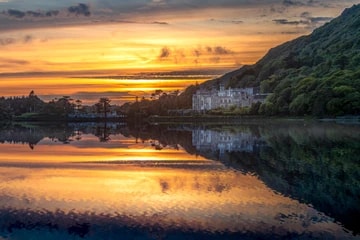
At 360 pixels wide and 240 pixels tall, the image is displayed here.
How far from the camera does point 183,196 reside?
31203mm

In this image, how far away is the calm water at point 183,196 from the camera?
78.6 feet

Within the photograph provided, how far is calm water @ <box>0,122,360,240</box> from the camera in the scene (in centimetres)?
2397

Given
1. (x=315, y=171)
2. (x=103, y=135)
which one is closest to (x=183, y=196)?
(x=315, y=171)

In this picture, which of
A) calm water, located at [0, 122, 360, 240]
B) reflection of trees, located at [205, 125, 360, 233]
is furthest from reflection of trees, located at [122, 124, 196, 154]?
calm water, located at [0, 122, 360, 240]

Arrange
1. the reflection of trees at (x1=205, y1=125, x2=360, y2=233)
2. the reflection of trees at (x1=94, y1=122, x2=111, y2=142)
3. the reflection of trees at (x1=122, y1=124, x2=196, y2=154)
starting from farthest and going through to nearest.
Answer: the reflection of trees at (x1=94, y1=122, x2=111, y2=142) < the reflection of trees at (x1=122, y1=124, x2=196, y2=154) < the reflection of trees at (x1=205, y1=125, x2=360, y2=233)

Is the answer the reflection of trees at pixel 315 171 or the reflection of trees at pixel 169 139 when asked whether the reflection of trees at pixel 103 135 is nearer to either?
the reflection of trees at pixel 169 139

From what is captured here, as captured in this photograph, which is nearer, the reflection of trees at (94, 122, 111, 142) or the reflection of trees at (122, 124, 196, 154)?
the reflection of trees at (122, 124, 196, 154)

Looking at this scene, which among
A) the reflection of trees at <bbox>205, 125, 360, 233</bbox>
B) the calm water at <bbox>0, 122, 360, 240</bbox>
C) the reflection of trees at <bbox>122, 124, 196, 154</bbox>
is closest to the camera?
the calm water at <bbox>0, 122, 360, 240</bbox>

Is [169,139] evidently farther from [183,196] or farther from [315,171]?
[183,196]

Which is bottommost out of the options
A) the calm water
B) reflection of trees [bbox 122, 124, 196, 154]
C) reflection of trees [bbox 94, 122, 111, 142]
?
the calm water

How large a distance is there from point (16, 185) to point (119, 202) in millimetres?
9112

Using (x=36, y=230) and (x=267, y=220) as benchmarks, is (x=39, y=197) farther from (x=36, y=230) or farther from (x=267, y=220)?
(x=267, y=220)

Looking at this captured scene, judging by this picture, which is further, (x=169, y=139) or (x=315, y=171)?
(x=169, y=139)

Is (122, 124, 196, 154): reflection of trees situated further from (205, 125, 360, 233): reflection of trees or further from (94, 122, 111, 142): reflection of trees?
(205, 125, 360, 233): reflection of trees
